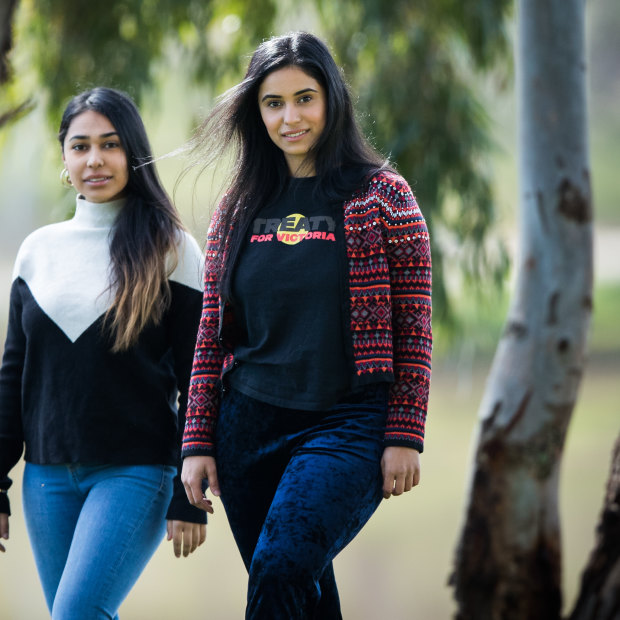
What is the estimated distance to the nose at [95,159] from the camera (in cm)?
180

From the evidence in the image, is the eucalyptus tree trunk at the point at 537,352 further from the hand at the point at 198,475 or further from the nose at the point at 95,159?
the nose at the point at 95,159

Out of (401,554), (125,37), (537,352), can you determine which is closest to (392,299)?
(537,352)

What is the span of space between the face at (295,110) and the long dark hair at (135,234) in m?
0.36

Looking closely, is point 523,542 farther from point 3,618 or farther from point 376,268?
point 3,618

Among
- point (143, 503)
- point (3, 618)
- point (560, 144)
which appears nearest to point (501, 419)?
point (560, 144)

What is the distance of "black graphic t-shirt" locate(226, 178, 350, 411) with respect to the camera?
1441 mm

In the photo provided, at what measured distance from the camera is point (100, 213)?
1849 mm

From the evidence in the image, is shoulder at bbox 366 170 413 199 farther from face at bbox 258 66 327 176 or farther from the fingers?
the fingers

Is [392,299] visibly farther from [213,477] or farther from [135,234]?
[135,234]

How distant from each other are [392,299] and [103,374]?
0.59m

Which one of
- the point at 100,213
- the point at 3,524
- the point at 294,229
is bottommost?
the point at 3,524

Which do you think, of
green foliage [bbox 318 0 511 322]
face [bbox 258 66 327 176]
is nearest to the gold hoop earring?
face [bbox 258 66 327 176]

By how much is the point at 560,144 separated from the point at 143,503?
1.72m

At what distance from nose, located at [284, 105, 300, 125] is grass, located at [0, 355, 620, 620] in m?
2.36
